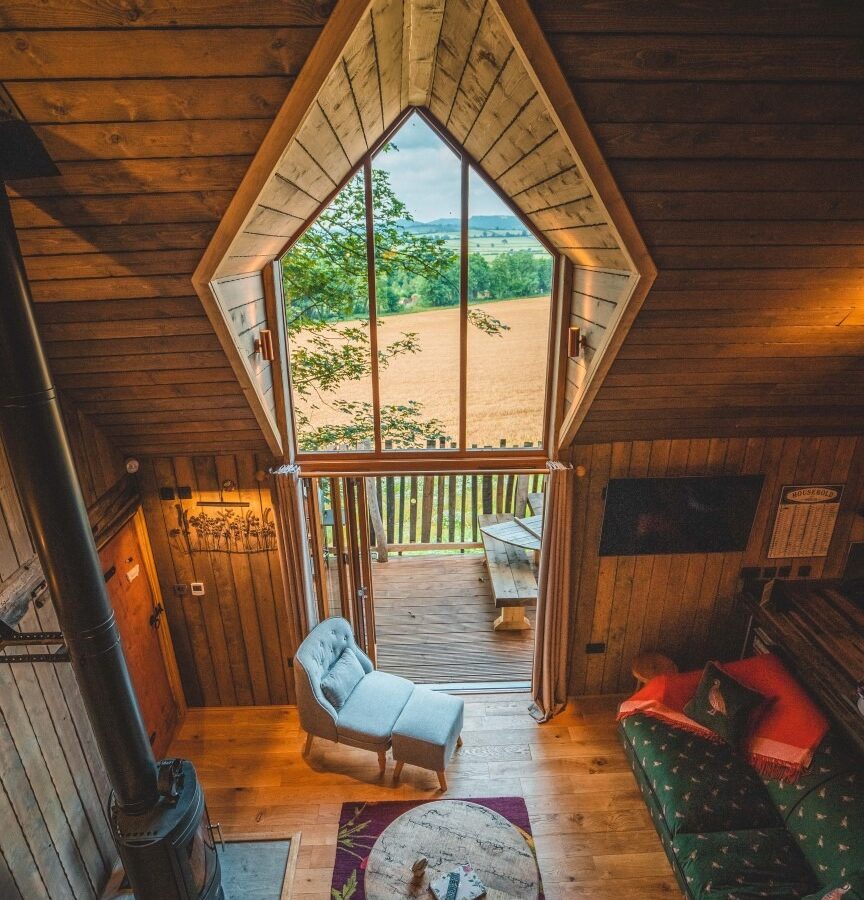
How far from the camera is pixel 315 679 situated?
3590mm

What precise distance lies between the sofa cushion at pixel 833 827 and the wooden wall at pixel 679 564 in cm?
147

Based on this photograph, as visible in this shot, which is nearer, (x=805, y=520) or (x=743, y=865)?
(x=743, y=865)

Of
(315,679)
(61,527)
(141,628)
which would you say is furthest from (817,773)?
(141,628)

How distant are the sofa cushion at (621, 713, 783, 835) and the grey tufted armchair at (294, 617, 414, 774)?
5.26 ft

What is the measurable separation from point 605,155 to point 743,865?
10.9ft

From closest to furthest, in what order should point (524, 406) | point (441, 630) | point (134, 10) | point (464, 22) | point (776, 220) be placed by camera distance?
point (134, 10) → point (464, 22) → point (776, 220) → point (524, 406) → point (441, 630)

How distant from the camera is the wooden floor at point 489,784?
3.14m

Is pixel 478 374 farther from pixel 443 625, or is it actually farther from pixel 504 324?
pixel 443 625

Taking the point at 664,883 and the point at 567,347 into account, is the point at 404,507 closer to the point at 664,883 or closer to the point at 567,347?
the point at 567,347

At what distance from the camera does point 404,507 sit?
249 inches

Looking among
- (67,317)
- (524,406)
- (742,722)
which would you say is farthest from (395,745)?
(67,317)

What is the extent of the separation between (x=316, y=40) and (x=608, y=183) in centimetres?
108

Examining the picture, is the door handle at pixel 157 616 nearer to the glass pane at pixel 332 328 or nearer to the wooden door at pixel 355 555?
the wooden door at pixel 355 555

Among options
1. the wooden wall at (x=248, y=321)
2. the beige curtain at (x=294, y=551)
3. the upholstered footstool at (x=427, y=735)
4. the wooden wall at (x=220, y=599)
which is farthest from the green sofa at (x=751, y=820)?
the wooden wall at (x=248, y=321)
